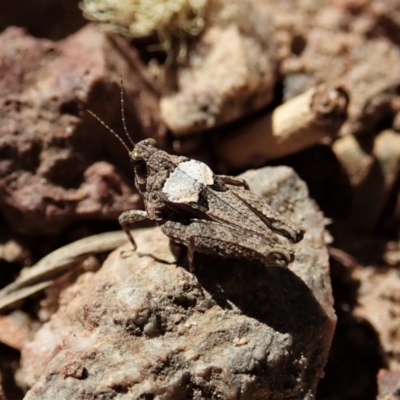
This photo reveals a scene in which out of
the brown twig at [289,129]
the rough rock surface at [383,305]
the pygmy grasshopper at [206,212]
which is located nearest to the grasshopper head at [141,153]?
the pygmy grasshopper at [206,212]

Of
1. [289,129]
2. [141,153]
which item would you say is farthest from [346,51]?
[141,153]

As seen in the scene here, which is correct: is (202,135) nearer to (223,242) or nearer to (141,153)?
(141,153)

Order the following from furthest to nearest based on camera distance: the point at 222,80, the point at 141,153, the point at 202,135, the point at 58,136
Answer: the point at 202,135 → the point at 222,80 → the point at 58,136 → the point at 141,153

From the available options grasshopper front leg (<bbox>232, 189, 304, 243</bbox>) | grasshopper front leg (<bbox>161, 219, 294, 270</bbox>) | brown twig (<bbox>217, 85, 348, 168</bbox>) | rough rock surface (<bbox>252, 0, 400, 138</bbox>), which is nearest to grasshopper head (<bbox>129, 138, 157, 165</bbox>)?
grasshopper front leg (<bbox>161, 219, 294, 270</bbox>)

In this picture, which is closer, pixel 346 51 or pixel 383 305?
pixel 383 305

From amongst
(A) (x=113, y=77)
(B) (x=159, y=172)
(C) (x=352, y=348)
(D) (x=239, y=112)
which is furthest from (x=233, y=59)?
(C) (x=352, y=348)

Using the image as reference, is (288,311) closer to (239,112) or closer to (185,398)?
(185,398)
